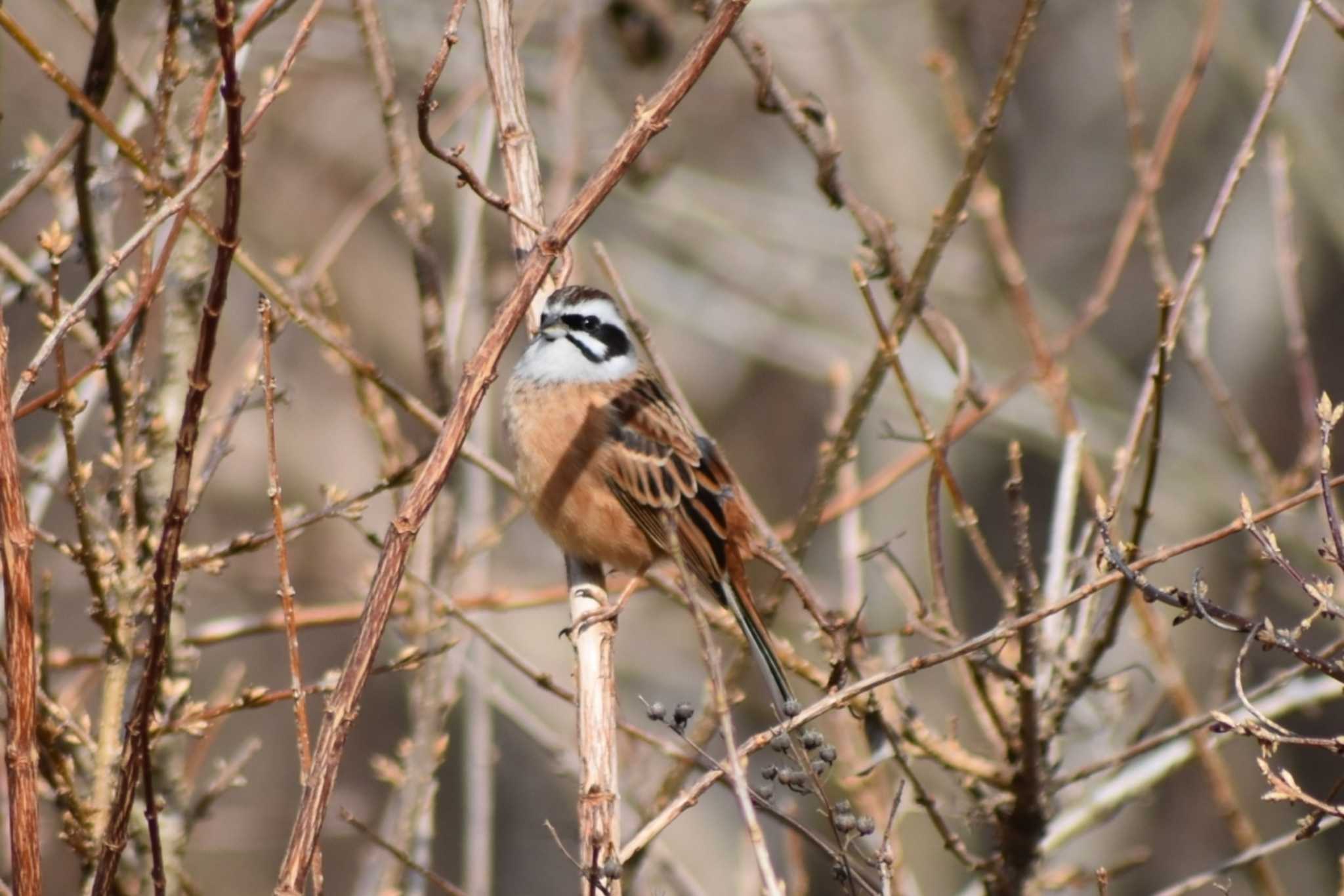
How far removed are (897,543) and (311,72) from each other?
17.9ft

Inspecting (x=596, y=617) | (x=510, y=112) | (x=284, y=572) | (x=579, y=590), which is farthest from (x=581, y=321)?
(x=284, y=572)

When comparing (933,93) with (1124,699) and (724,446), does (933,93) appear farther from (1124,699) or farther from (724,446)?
(1124,699)

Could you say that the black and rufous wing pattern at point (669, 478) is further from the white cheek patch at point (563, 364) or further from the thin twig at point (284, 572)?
the thin twig at point (284, 572)

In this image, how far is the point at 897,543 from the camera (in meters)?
10.6

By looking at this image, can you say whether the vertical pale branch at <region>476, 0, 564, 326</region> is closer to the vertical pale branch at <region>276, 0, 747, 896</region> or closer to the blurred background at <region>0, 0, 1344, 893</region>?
the vertical pale branch at <region>276, 0, 747, 896</region>

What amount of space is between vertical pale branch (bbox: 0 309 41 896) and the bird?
1860 mm

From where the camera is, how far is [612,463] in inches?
185

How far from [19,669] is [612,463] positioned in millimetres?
2481

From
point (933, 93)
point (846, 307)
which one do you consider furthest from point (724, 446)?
point (933, 93)

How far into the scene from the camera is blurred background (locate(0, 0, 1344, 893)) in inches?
401

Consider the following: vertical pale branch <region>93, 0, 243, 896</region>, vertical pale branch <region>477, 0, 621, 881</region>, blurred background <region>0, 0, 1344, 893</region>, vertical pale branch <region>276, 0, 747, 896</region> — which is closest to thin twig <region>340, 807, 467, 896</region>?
vertical pale branch <region>477, 0, 621, 881</region>

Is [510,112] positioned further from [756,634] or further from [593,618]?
[756,634]

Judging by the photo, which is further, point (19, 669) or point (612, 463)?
point (612, 463)

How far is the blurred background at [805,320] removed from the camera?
1018 cm
